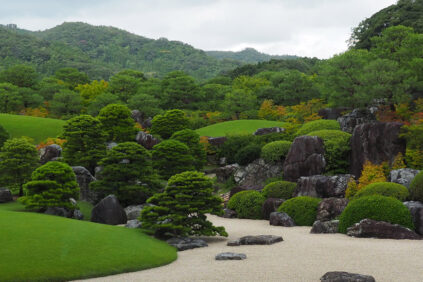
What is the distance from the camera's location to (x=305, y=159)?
1004 inches

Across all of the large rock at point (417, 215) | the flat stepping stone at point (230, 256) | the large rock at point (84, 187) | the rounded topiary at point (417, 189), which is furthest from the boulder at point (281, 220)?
the large rock at point (84, 187)

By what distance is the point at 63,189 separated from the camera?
19125mm

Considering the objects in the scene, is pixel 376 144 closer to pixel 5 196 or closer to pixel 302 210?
pixel 302 210

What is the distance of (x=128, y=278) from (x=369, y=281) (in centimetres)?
580

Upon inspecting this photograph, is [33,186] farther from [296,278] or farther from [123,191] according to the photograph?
[296,278]

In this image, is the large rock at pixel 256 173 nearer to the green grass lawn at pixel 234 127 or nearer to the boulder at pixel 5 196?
the green grass lawn at pixel 234 127

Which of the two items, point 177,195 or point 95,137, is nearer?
point 177,195

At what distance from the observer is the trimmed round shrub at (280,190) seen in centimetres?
2348

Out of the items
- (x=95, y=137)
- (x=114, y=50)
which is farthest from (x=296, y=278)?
(x=114, y=50)

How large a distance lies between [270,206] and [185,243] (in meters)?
8.59

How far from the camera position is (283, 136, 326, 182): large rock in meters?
25.1

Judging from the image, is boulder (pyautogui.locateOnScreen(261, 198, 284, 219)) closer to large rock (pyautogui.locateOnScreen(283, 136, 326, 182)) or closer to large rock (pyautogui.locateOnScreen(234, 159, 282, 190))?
large rock (pyautogui.locateOnScreen(283, 136, 326, 182))

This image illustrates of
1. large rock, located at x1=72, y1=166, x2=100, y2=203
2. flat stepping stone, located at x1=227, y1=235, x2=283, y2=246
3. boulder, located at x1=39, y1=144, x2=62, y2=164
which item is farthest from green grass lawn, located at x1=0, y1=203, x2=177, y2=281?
boulder, located at x1=39, y1=144, x2=62, y2=164

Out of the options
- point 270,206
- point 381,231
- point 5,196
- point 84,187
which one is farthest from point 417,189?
point 5,196
